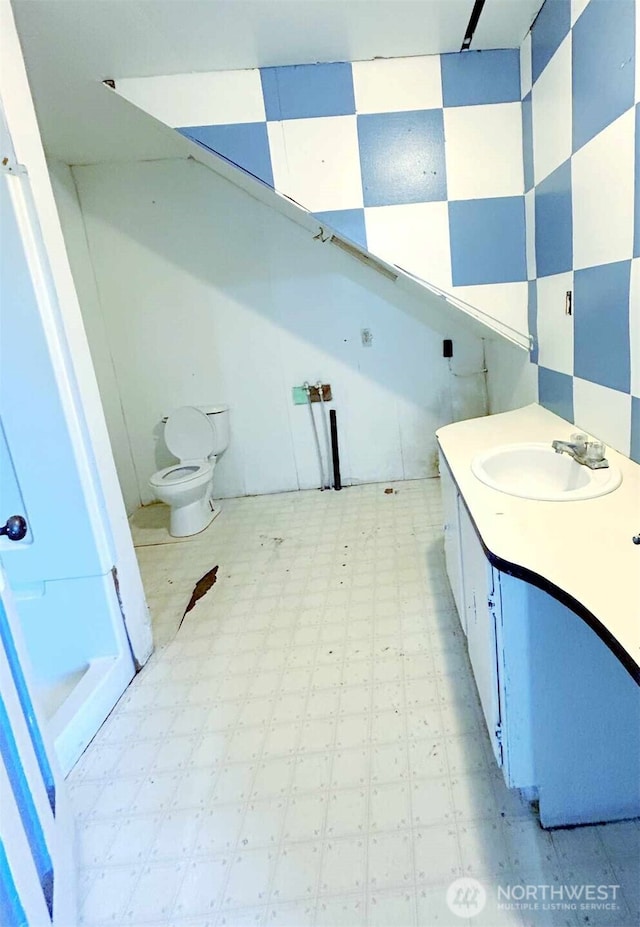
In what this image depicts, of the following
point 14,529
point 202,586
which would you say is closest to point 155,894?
point 14,529

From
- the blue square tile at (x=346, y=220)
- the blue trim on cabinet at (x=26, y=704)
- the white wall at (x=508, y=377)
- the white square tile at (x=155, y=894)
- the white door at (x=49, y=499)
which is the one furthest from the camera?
the white wall at (x=508, y=377)

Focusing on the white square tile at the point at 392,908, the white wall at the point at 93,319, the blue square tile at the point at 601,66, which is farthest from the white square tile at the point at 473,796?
the white wall at the point at 93,319

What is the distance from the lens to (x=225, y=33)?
1688mm

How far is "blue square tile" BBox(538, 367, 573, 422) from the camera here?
180 centimetres

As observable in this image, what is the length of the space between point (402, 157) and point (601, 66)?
763mm

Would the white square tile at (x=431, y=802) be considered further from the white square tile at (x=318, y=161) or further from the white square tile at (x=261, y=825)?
the white square tile at (x=318, y=161)

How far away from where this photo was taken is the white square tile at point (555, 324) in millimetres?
1736

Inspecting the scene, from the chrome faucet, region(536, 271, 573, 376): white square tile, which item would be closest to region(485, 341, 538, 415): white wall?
region(536, 271, 573, 376): white square tile

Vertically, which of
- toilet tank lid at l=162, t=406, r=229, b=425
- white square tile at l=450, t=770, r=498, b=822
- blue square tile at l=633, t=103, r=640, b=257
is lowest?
white square tile at l=450, t=770, r=498, b=822

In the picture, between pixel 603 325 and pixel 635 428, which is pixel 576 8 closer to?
pixel 603 325

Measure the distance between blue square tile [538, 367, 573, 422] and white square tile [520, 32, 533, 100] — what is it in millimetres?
1036

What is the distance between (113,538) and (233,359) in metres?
1.86

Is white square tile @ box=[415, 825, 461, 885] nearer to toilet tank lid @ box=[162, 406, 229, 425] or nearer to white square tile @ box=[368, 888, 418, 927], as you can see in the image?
white square tile @ box=[368, 888, 418, 927]

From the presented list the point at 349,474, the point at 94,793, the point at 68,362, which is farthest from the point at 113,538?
the point at 349,474
